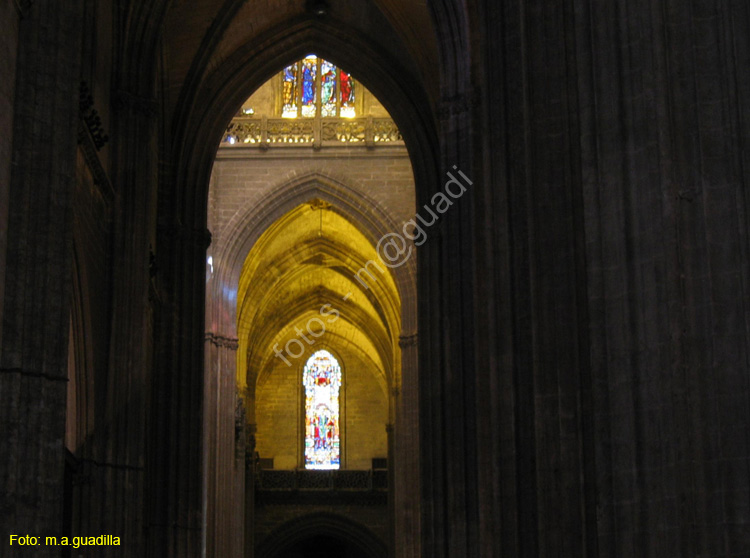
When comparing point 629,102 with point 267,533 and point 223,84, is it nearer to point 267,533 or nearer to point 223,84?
point 223,84

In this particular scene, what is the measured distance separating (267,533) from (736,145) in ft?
108

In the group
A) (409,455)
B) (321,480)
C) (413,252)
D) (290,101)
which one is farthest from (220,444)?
(321,480)

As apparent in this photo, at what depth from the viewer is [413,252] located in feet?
101

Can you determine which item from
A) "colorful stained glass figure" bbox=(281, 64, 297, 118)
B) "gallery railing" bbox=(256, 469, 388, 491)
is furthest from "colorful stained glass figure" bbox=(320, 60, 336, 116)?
"gallery railing" bbox=(256, 469, 388, 491)

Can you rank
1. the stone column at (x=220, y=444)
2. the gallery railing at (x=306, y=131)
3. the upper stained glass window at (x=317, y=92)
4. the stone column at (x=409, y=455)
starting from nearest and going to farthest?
the stone column at (x=220, y=444), the stone column at (x=409, y=455), the gallery railing at (x=306, y=131), the upper stained glass window at (x=317, y=92)

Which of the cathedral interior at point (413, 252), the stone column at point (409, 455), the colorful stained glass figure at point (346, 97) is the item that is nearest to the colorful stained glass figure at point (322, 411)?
the cathedral interior at point (413, 252)

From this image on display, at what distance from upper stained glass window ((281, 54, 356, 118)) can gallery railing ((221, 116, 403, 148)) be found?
300mm

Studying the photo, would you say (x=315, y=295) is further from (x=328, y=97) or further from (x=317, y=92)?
(x=317, y=92)

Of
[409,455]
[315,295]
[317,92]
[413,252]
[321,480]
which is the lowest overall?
[409,455]

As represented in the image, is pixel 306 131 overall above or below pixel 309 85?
below

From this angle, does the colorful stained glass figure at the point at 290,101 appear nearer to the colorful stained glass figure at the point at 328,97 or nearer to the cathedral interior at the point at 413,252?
the cathedral interior at the point at 413,252

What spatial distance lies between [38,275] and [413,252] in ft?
61.3

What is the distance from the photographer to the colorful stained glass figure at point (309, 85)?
3106cm

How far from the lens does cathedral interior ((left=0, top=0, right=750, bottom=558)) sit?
912 cm
